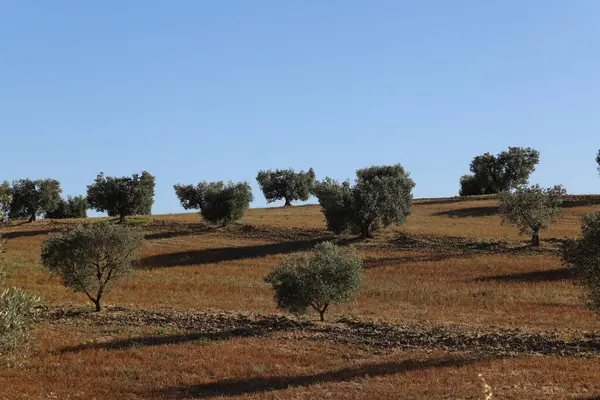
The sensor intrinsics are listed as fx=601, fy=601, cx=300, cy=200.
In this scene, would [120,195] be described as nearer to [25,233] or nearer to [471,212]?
[25,233]

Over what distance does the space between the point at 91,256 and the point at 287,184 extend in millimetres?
100691

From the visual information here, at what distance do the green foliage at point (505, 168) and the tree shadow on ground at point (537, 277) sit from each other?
292ft

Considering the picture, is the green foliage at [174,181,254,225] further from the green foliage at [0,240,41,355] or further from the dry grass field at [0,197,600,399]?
the green foliage at [0,240,41,355]

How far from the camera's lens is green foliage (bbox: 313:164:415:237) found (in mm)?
81438

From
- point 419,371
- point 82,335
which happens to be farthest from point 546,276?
point 82,335

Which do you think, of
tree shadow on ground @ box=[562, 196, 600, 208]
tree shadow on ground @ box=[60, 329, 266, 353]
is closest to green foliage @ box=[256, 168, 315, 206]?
tree shadow on ground @ box=[562, 196, 600, 208]

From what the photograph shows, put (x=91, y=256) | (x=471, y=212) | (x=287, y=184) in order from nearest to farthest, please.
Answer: (x=91, y=256) → (x=471, y=212) → (x=287, y=184)

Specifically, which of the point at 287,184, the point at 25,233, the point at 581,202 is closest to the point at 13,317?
the point at 25,233

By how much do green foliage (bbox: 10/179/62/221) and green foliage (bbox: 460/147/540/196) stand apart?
9886 cm

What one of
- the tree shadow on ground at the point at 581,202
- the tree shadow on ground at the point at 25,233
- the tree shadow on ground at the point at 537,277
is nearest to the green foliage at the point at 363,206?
the tree shadow on ground at the point at 537,277

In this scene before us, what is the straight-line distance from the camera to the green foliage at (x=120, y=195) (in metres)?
101

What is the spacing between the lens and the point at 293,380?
25.3 m

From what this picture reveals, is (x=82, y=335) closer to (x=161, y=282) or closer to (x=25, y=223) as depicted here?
(x=161, y=282)

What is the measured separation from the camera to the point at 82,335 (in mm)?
33812
